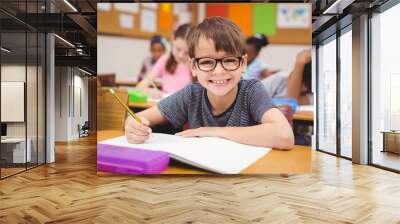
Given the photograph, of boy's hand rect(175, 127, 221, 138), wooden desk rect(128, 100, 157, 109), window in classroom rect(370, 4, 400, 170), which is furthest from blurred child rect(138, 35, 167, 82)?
window in classroom rect(370, 4, 400, 170)

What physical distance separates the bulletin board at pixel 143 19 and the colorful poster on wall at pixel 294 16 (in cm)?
123

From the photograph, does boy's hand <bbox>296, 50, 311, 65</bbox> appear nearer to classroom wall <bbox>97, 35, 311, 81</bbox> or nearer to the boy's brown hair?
classroom wall <bbox>97, 35, 311, 81</bbox>

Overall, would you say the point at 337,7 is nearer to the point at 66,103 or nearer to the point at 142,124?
the point at 142,124

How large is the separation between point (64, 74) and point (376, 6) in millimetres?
10221

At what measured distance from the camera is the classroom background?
18.4 ft

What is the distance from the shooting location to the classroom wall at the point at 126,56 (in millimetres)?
5617

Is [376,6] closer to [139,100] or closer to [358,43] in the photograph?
[358,43]

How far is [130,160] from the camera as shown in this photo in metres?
5.60

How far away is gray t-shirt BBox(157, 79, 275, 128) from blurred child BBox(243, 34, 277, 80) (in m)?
0.10

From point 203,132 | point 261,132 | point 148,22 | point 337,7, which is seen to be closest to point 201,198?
point 203,132

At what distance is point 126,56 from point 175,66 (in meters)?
0.70

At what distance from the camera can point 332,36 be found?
29.2 feet

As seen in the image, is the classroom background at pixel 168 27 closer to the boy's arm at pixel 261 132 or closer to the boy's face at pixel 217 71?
the boy's face at pixel 217 71

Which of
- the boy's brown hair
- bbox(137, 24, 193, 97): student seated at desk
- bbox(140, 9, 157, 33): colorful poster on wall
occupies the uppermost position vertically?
bbox(140, 9, 157, 33): colorful poster on wall
